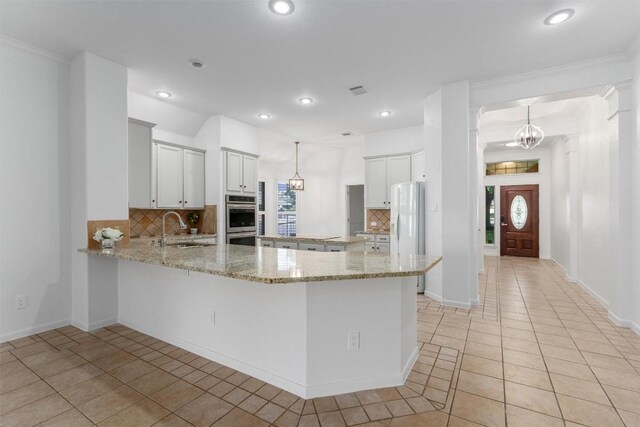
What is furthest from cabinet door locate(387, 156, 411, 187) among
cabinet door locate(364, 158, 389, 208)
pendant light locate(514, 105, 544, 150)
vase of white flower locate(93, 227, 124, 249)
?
vase of white flower locate(93, 227, 124, 249)

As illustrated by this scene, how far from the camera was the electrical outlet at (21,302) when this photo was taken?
301 cm

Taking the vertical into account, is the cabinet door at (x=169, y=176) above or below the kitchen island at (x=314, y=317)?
above

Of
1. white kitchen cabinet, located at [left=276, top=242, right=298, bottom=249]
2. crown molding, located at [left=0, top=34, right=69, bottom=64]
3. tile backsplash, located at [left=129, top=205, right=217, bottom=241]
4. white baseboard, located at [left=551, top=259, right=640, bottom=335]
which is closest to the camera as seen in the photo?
crown molding, located at [left=0, top=34, right=69, bottom=64]

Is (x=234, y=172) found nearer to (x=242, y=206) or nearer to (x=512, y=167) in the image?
(x=242, y=206)

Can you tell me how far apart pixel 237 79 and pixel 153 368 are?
318cm

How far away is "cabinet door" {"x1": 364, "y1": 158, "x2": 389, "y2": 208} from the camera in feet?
20.8

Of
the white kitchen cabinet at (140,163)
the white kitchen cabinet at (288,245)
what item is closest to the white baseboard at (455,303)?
the white kitchen cabinet at (288,245)

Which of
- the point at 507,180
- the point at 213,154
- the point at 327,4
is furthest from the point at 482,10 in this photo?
the point at 507,180

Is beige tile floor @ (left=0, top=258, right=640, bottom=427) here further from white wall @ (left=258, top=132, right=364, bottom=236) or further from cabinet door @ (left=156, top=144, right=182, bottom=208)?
white wall @ (left=258, top=132, right=364, bottom=236)

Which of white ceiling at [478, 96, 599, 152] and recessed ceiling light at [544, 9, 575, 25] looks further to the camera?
white ceiling at [478, 96, 599, 152]

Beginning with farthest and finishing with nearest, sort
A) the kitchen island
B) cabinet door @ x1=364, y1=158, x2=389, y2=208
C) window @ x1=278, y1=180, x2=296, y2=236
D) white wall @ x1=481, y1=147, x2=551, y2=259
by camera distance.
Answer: window @ x1=278, y1=180, x2=296, y2=236 → white wall @ x1=481, y1=147, x2=551, y2=259 → cabinet door @ x1=364, y1=158, x2=389, y2=208 → the kitchen island

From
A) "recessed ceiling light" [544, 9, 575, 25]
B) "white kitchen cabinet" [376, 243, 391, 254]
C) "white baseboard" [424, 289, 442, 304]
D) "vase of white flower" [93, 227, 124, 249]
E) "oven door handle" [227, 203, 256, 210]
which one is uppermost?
"recessed ceiling light" [544, 9, 575, 25]

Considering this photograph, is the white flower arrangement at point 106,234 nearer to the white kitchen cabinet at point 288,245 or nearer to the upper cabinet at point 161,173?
the upper cabinet at point 161,173

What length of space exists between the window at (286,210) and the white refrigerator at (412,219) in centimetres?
460
